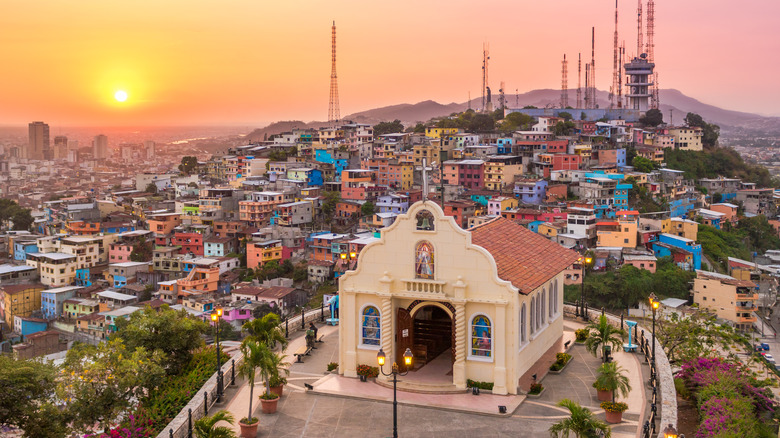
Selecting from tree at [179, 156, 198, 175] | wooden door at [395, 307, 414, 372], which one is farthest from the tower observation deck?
wooden door at [395, 307, 414, 372]

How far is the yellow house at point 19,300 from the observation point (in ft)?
210

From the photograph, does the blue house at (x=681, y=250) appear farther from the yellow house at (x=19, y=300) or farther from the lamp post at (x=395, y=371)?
the yellow house at (x=19, y=300)

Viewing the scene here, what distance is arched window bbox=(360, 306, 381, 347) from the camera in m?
19.4

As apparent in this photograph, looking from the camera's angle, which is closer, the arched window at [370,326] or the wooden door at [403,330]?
the wooden door at [403,330]

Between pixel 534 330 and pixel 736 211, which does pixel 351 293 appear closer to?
pixel 534 330

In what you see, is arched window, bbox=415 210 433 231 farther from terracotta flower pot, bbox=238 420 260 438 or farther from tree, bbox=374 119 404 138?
tree, bbox=374 119 404 138

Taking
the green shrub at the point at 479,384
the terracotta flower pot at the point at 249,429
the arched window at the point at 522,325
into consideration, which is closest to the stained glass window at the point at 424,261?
the arched window at the point at 522,325

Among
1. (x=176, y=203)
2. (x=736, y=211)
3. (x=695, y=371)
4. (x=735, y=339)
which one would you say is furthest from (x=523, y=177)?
(x=695, y=371)

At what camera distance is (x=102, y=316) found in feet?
190

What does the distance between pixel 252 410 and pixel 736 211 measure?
226 feet

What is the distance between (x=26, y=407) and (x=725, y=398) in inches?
619

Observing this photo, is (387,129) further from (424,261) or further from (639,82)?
(424,261)

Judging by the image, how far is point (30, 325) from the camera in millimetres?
61438

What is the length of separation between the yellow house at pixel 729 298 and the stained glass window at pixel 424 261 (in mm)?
39037
